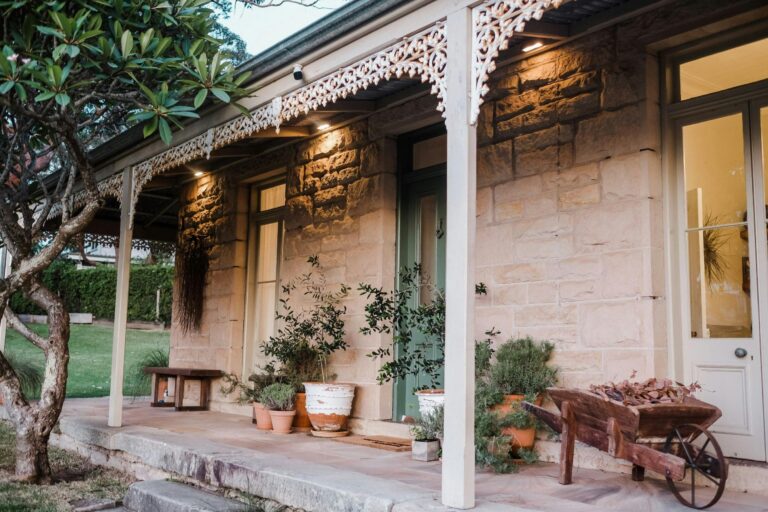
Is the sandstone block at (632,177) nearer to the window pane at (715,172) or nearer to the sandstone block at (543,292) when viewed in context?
the window pane at (715,172)

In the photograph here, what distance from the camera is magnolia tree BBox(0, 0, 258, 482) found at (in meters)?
4.11

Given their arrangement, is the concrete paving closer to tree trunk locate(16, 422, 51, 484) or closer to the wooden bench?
tree trunk locate(16, 422, 51, 484)

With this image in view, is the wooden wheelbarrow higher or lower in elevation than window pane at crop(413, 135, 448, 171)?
lower

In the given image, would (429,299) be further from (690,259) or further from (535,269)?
(690,259)

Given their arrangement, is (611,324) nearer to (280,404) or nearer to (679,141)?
(679,141)

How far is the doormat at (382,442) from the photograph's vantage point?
514 centimetres

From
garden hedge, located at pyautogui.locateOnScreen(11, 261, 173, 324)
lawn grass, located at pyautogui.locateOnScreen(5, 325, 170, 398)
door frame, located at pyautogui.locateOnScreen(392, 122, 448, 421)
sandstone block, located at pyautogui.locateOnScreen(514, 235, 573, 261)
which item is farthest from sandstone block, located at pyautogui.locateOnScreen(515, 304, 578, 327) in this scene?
garden hedge, located at pyautogui.locateOnScreen(11, 261, 173, 324)

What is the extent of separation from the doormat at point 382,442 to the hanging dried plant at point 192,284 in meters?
3.49

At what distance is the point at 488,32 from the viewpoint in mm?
3436

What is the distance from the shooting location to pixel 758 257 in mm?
3949

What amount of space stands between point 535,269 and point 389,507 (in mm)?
2162

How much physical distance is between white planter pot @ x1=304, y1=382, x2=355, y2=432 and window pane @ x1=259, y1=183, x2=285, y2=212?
2617mm

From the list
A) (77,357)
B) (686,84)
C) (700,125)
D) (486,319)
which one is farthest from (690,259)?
(77,357)

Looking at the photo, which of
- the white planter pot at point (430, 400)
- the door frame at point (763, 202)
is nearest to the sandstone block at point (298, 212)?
the white planter pot at point (430, 400)
